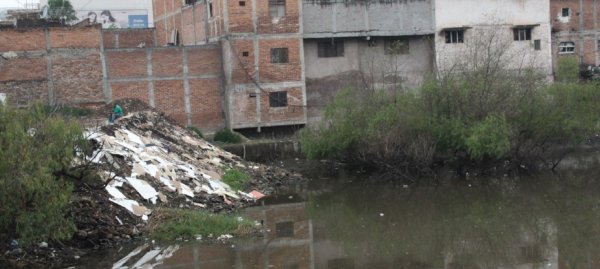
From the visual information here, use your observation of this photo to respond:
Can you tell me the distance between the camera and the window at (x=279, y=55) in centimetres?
2928

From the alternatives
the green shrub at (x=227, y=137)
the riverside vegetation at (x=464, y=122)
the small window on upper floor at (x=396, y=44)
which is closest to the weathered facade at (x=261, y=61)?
the green shrub at (x=227, y=137)

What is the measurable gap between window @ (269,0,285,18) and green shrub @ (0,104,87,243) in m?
18.7

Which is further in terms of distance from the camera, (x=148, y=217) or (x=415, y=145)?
(x=415, y=145)

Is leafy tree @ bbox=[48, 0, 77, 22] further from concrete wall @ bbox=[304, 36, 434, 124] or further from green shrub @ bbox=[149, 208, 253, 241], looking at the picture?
green shrub @ bbox=[149, 208, 253, 241]

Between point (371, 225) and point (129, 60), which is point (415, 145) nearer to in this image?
point (371, 225)

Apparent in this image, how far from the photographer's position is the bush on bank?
2117 cm

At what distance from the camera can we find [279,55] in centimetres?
2938

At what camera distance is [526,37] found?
32812mm

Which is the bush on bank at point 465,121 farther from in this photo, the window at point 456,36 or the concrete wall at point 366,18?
the window at point 456,36

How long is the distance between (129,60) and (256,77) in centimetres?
521

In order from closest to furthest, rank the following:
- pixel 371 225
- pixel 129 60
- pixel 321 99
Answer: pixel 371 225 → pixel 129 60 → pixel 321 99

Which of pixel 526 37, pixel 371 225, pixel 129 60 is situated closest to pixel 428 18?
pixel 526 37

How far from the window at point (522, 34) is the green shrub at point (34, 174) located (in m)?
25.8

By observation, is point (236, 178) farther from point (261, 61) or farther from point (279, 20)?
point (279, 20)
